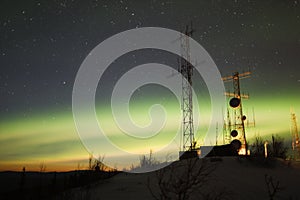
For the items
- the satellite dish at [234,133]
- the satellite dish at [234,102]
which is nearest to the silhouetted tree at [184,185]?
the satellite dish at [234,133]

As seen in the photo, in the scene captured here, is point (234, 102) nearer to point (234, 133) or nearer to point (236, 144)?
point (234, 133)

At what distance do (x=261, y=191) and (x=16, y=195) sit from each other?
1860cm

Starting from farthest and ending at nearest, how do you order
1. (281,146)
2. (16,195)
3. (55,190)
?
(281,146) < (55,190) < (16,195)

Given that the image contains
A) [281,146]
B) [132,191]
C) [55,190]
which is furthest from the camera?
[281,146]

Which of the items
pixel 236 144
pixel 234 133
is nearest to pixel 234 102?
pixel 234 133

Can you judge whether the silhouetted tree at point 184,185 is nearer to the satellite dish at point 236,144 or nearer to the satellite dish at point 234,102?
the satellite dish at point 236,144

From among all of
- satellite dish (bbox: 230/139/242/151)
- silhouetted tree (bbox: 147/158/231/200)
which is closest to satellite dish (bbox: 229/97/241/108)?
satellite dish (bbox: 230/139/242/151)

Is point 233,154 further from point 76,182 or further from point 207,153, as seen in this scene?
point 76,182

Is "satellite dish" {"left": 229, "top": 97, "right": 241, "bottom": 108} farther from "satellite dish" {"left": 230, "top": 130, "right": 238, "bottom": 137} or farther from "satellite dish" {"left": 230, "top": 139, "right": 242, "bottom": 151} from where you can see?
"satellite dish" {"left": 230, "top": 139, "right": 242, "bottom": 151}

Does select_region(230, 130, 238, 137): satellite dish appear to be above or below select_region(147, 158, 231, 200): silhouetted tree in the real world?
above

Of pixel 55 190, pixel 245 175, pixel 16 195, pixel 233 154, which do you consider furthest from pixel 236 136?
pixel 16 195

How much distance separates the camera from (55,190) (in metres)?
21.8

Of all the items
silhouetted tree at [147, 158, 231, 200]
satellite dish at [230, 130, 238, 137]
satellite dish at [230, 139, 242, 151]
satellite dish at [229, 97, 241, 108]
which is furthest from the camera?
satellite dish at [229, 97, 241, 108]

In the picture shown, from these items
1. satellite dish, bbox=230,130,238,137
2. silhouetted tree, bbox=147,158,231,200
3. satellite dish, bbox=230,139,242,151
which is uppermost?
satellite dish, bbox=230,130,238,137
